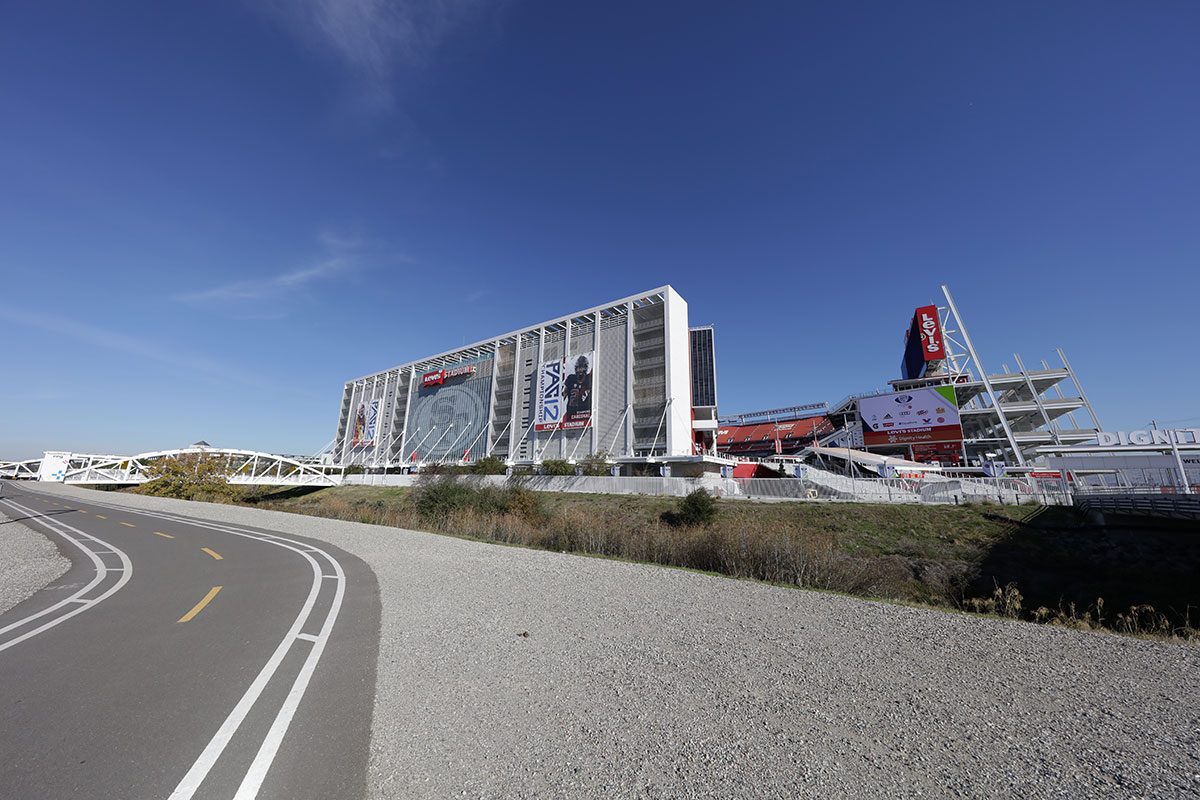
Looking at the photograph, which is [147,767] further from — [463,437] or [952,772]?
[463,437]

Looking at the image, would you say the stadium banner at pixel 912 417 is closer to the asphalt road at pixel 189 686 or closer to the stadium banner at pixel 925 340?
the stadium banner at pixel 925 340

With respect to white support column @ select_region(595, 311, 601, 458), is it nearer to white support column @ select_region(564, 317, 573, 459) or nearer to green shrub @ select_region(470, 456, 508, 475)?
white support column @ select_region(564, 317, 573, 459)

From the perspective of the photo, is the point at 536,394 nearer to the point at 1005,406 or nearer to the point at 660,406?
the point at 660,406

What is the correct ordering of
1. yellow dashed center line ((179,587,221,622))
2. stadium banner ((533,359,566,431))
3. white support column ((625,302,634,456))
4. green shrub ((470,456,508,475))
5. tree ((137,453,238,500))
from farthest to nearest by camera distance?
stadium banner ((533,359,566,431)) < green shrub ((470,456,508,475)) < white support column ((625,302,634,456)) < tree ((137,453,238,500)) < yellow dashed center line ((179,587,221,622))

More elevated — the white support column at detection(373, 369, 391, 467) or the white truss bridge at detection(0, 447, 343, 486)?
the white support column at detection(373, 369, 391, 467)

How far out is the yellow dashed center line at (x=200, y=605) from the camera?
22.4ft

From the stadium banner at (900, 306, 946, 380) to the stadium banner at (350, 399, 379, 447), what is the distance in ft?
316

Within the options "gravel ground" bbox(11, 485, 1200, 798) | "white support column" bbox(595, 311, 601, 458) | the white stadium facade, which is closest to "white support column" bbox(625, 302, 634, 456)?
the white stadium facade

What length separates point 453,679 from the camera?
4.89 m

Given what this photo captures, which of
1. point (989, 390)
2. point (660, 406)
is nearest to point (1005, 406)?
point (989, 390)

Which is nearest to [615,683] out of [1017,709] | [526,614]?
[526,614]

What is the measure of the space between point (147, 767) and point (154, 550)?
14204 mm

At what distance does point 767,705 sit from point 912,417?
70.9 m

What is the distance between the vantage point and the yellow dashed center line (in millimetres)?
6816
